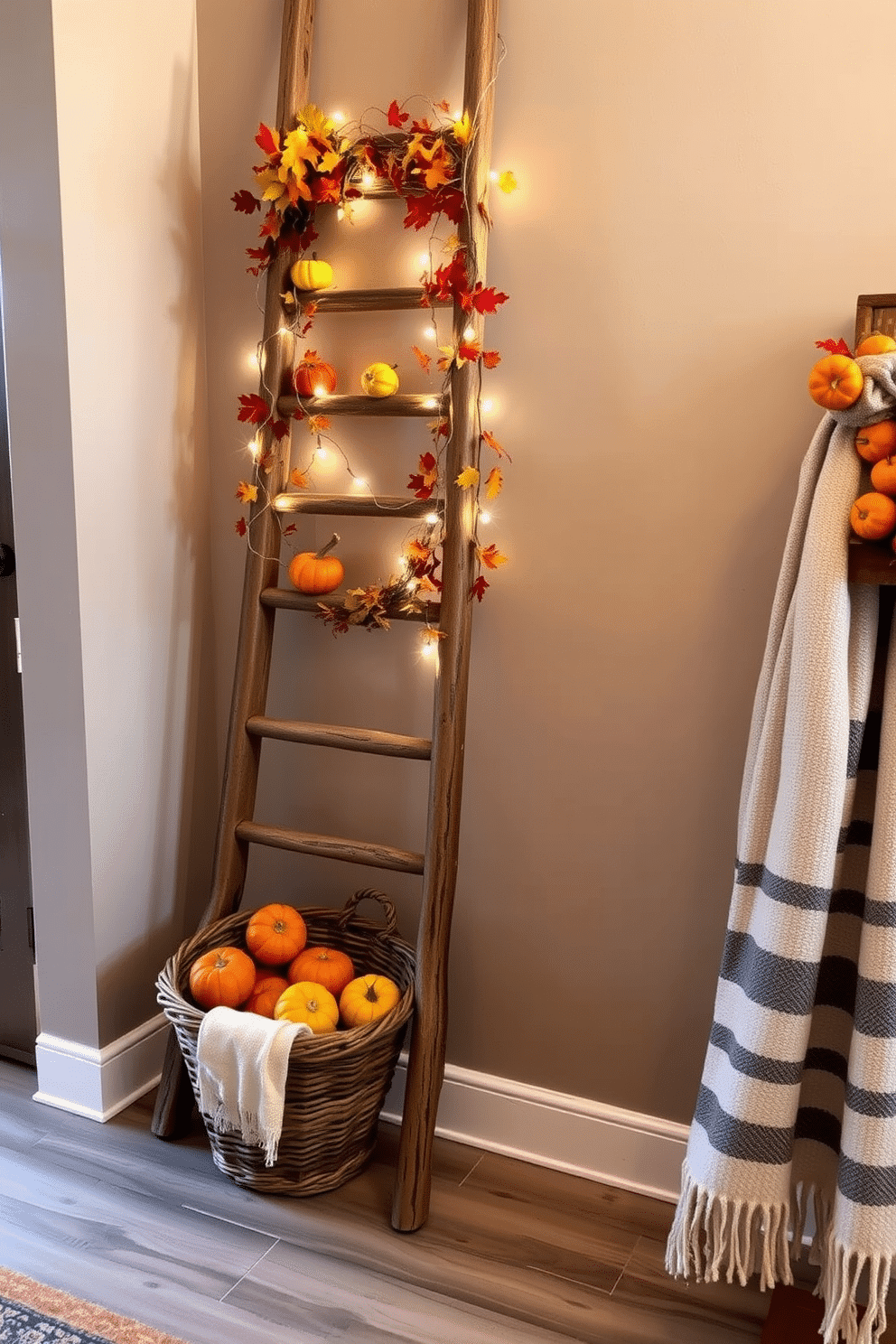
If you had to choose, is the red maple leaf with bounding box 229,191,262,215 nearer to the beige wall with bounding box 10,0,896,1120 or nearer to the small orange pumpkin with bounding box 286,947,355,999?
the beige wall with bounding box 10,0,896,1120

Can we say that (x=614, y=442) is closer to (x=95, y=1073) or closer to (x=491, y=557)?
(x=491, y=557)

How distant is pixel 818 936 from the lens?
1.42m

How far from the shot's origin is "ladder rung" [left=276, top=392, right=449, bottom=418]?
184 centimetres

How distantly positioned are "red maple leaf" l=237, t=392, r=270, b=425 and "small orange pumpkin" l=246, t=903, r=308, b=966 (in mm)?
864

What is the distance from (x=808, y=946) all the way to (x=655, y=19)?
1.36m

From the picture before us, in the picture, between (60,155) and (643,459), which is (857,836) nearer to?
(643,459)

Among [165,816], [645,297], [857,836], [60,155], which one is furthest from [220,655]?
[857,836]

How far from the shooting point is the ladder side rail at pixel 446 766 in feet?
5.90

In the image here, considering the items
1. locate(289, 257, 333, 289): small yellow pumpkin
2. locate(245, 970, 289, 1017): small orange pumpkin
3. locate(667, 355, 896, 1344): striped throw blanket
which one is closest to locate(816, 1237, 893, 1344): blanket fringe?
locate(667, 355, 896, 1344): striped throw blanket

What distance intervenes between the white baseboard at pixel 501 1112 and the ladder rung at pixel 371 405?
1195mm

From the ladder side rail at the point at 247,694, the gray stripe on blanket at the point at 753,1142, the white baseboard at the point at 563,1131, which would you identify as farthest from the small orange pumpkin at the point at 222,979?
the gray stripe on blanket at the point at 753,1142

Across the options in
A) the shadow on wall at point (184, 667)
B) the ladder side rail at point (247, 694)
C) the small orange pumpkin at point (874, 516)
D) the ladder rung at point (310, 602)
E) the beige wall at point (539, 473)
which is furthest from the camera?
the shadow on wall at point (184, 667)

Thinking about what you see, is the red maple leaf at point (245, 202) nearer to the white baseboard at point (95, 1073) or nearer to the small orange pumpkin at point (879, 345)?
the small orange pumpkin at point (879, 345)

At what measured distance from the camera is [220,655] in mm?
2279
